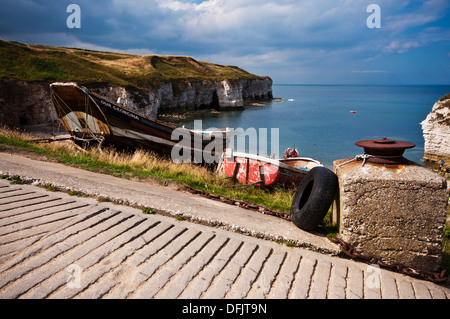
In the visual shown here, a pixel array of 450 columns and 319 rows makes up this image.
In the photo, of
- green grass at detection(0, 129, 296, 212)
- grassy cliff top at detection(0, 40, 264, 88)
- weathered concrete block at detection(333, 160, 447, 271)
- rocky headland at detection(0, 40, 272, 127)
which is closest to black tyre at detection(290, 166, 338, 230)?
weathered concrete block at detection(333, 160, 447, 271)

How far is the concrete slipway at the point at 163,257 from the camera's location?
3.31 meters

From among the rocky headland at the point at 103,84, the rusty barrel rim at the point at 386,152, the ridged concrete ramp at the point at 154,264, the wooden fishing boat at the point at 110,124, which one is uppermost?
the rocky headland at the point at 103,84

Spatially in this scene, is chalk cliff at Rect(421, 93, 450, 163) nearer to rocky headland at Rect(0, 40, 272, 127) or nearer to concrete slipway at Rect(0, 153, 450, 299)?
rocky headland at Rect(0, 40, 272, 127)

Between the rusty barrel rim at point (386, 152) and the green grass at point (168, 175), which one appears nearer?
the rusty barrel rim at point (386, 152)

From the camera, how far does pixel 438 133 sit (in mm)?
27688

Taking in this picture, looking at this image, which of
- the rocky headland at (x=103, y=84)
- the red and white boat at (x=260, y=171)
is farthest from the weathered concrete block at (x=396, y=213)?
the rocky headland at (x=103, y=84)

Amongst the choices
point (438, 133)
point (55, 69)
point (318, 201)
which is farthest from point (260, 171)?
point (55, 69)

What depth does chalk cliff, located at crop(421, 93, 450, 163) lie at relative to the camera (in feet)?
89.5

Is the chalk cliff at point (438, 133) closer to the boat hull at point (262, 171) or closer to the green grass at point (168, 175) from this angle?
the boat hull at point (262, 171)

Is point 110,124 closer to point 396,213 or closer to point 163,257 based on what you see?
point 163,257

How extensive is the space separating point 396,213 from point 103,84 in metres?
40.1

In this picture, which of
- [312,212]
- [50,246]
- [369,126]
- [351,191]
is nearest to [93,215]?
[50,246]

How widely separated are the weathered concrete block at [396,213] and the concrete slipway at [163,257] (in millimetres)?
333
